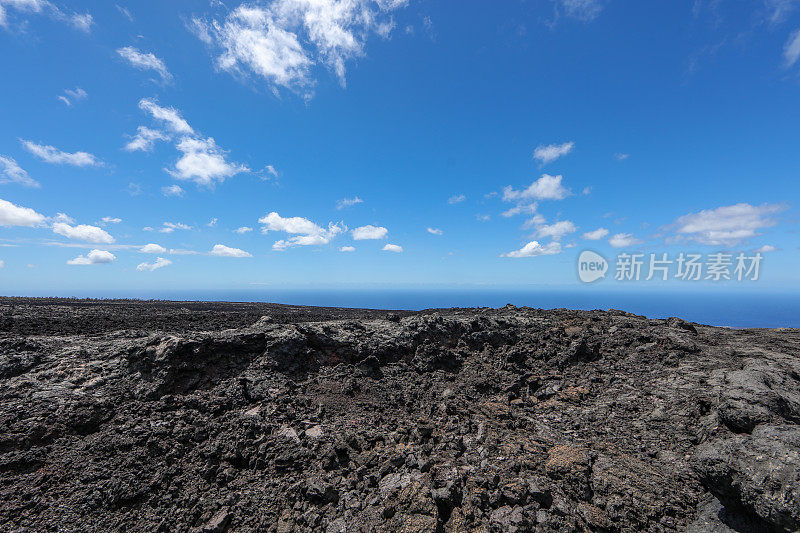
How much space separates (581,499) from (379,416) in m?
4.56

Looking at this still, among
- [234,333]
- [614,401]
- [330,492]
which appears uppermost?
[234,333]

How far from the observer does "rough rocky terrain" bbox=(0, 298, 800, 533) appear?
4980mm

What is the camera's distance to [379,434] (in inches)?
280

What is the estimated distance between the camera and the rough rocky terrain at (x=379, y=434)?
4.98 meters

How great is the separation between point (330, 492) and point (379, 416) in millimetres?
2575

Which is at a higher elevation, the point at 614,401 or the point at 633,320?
the point at 633,320

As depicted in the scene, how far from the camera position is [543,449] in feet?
21.7

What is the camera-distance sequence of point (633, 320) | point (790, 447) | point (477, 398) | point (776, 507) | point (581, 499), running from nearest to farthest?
point (776, 507), point (790, 447), point (581, 499), point (477, 398), point (633, 320)

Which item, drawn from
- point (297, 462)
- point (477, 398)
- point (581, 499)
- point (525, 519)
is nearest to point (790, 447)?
point (581, 499)

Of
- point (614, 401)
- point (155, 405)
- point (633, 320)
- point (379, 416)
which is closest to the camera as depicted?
point (155, 405)

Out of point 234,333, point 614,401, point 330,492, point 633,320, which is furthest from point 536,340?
point 234,333

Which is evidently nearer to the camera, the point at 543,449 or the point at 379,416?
the point at 543,449

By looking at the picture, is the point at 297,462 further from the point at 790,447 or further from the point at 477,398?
the point at 790,447

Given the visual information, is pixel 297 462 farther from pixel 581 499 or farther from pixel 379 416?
pixel 581 499
